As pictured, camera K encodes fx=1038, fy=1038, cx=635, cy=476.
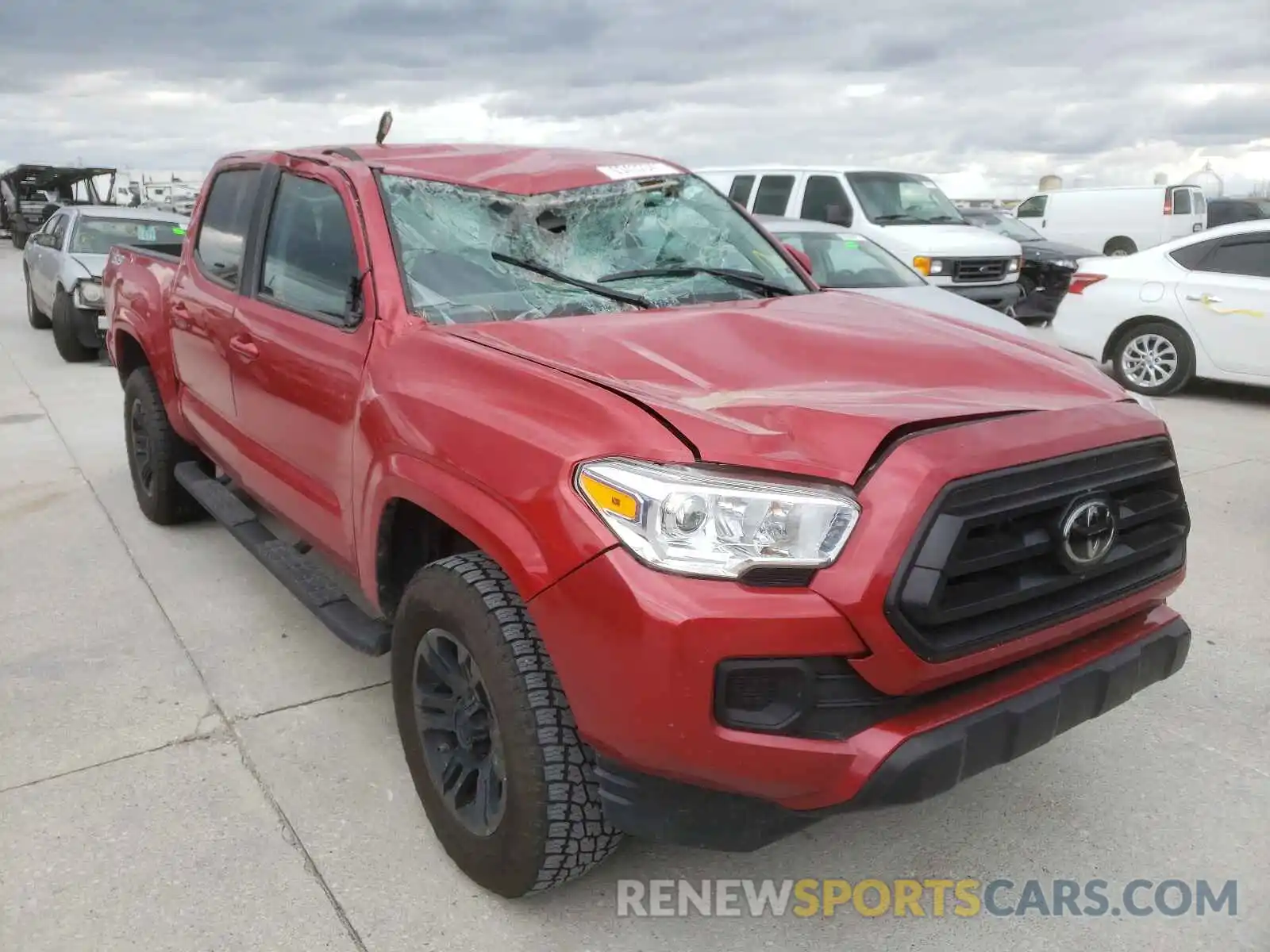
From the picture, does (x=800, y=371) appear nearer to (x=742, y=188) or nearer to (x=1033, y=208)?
(x=742, y=188)

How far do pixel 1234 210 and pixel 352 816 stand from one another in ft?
82.0

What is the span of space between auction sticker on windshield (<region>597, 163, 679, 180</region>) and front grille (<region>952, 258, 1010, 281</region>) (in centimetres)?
786

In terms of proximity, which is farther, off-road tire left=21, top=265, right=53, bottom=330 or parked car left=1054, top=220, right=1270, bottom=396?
off-road tire left=21, top=265, right=53, bottom=330

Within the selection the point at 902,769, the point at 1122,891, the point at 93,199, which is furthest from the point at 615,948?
the point at 93,199

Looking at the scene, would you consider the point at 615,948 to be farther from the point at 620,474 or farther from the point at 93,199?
the point at 93,199

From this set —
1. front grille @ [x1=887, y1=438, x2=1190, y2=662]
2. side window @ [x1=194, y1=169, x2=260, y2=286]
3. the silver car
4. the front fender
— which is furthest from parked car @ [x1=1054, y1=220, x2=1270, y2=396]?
the silver car

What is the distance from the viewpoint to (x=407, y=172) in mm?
3254

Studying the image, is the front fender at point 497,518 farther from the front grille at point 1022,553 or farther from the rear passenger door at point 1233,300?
the rear passenger door at point 1233,300

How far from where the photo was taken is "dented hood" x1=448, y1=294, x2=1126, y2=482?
2064 mm

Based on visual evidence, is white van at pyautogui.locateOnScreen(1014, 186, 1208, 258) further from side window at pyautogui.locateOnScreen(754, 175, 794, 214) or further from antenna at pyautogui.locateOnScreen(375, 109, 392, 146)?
antenna at pyautogui.locateOnScreen(375, 109, 392, 146)

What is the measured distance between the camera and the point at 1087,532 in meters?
2.21

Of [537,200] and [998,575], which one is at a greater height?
[537,200]

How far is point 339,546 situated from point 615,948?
4.70 feet

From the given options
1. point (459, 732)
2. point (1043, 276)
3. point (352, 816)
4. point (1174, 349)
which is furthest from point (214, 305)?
point (1043, 276)
